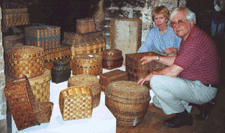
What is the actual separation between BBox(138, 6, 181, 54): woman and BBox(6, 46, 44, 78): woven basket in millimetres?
1777

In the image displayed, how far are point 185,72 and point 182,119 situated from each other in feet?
1.81

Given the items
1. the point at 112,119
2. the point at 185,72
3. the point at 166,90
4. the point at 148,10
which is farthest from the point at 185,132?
the point at 148,10

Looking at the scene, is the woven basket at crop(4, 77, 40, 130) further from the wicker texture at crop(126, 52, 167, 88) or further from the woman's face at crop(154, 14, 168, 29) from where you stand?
the woman's face at crop(154, 14, 168, 29)

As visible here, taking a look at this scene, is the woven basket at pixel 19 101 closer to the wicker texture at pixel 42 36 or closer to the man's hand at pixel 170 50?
the wicker texture at pixel 42 36

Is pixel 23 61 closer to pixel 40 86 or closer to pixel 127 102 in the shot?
pixel 40 86

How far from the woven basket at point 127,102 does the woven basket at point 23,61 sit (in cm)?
87

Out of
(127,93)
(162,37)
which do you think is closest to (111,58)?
(162,37)

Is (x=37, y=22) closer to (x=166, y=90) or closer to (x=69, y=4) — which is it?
(x=69, y=4)

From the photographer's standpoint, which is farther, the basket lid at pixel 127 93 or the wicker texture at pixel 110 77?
the wicker texture at pixel 110 77

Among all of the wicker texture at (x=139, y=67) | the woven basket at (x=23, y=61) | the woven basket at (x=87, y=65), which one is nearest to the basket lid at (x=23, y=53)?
the woven basket at (x=23, y=61)

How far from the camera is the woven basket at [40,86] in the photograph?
2336 millimetres

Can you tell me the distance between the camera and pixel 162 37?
3.38 meters

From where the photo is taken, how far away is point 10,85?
186cm

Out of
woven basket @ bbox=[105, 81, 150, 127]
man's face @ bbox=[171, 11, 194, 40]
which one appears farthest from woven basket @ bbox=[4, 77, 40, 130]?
man's face @ bbox=[171, 11, 194, 40]
